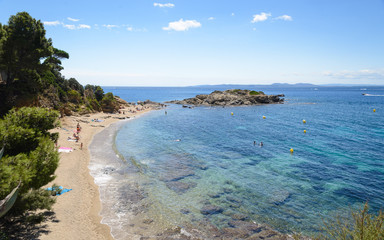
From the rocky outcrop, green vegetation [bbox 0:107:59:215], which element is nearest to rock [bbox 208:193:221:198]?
green vegetation [bbox 0:107:59:215]

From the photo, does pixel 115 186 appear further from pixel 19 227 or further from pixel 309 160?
pixel 309 160

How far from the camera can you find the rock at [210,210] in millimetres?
18094

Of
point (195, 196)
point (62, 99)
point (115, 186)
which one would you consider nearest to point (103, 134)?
point (62, 99)

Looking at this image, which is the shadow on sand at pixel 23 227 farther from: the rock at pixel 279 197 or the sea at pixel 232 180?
the rock at pixel 279 197

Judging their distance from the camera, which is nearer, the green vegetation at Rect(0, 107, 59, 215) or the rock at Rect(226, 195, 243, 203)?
the green vegetation at Rect(0, 107, 59, 215)

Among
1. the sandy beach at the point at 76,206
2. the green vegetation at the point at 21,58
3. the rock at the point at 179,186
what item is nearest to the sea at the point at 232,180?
the rock at the point at 179,186

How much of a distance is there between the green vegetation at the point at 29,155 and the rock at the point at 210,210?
1104 cm

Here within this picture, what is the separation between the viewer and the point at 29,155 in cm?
1260

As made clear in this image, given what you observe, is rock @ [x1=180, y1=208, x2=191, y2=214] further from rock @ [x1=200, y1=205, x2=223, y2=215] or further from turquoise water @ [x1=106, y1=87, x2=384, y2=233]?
rock @ [x1=200, y1=205, x2=223, y2=215]

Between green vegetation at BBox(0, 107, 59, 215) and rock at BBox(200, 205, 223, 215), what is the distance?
36.2ft

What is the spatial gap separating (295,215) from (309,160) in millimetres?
16050

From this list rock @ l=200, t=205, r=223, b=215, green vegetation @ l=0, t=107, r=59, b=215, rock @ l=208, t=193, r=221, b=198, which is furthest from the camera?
rock @ l=208, t=193, r=221, b=198

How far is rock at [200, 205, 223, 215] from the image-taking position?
18094 mm

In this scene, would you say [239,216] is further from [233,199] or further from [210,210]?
[233,199]
